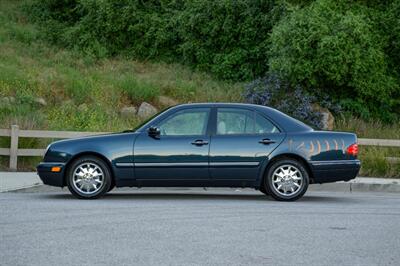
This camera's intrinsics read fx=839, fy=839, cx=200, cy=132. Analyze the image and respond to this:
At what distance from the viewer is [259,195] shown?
550 inches

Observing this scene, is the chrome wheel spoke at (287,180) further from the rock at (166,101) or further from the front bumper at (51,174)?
the rock at (166,101)

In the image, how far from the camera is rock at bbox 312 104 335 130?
25.8m

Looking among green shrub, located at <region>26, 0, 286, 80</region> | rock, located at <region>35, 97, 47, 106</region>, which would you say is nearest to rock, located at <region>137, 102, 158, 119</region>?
rock, located at <region>35, 97, 47, 106</region>

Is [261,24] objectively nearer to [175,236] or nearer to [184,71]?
[184,71]

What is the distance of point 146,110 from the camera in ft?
89.3

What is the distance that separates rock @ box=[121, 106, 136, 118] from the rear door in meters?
14.2

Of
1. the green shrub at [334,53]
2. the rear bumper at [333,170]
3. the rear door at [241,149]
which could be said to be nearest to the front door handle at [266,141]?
the rear door at [241,149]

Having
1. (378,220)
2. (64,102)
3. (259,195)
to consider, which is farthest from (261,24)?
(378,220)

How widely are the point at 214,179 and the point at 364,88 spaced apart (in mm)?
15142

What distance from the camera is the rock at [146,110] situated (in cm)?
2695

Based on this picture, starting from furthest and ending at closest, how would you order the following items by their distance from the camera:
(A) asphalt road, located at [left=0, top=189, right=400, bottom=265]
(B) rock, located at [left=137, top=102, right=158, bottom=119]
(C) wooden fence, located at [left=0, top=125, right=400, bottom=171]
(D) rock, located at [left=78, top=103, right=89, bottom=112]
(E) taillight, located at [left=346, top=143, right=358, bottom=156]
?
(B) rock, located at [left=137, top=102, right=158, bottom=119] < (D) rock, located at [left=78, top=103, right=89, bottom=112] < (C) wooden fence, located at [left=0, top=125, right=400, bottom=171] < (E) taillight, located at [left=346, top=143, right=358, bottom=156] < (A) asphalt road, located at [left=0, top=189, right=400, bottom=265]

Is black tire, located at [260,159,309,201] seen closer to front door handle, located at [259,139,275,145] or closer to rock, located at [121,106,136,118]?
front door handle, located at [259,139,275,145]

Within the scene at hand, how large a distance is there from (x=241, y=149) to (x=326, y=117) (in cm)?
1393

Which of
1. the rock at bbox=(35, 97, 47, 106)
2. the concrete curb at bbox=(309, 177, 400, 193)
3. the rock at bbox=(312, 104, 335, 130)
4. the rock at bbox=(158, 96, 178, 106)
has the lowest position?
the concrete curb at bbox=(309, 177, 400, 193)
